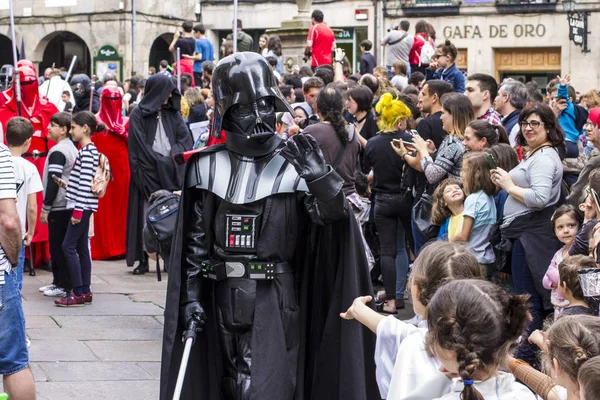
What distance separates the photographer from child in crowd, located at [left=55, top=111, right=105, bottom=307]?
973 cm

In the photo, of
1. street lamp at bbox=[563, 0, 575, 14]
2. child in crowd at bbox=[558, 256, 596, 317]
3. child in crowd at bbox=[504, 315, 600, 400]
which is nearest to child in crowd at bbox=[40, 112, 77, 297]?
child in crowd at bbox=[558, 256, 596, 317]

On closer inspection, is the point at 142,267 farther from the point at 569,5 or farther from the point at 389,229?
the point at 569,5

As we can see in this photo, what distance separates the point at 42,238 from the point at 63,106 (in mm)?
5110

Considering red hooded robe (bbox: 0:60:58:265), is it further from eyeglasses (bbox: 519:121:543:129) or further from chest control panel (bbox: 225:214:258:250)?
chest control panel (bbox: 225:214:258:250)

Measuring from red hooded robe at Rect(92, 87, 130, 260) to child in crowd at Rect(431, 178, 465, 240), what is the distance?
203 inches

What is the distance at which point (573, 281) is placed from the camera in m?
5.98

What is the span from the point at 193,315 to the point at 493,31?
2493cm

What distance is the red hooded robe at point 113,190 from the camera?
1244 cm

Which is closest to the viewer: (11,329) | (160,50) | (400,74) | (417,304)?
(417,304)

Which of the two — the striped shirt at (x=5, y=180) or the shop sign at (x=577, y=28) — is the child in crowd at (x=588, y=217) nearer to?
the striped shirt at (x=5, y=180)

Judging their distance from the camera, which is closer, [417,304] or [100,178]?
[417,304]

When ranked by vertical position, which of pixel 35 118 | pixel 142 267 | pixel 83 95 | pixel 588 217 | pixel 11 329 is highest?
pixel 83 95

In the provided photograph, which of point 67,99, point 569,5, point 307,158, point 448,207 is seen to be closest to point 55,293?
point 448,207

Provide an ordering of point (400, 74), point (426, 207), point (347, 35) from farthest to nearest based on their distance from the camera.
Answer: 1. point (347, 35)
2. point (400, 74)
3. point (426, 207)
